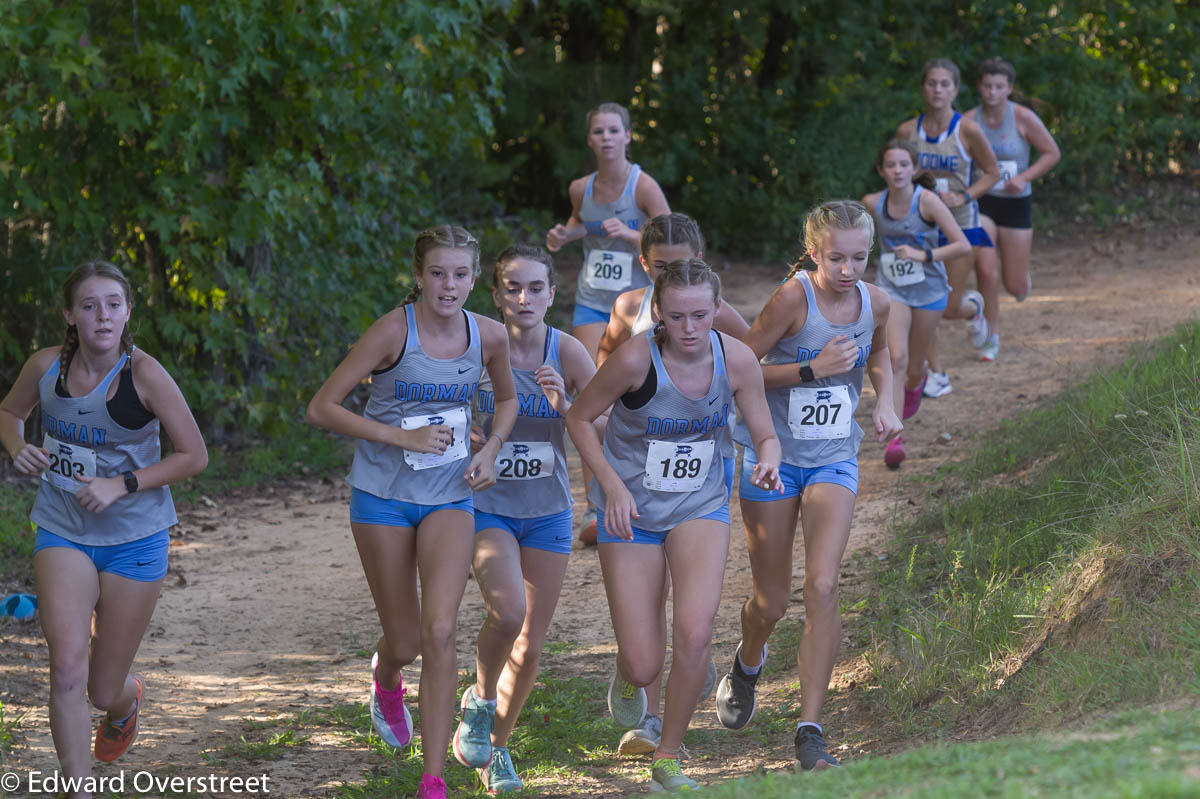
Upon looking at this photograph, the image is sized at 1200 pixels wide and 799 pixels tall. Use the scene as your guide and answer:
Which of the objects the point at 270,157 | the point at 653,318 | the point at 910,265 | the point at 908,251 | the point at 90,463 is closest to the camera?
the point at 90,463

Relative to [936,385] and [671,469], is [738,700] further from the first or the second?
[936,385]

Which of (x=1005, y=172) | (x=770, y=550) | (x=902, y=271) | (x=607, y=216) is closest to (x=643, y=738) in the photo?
(x=770, y=550)

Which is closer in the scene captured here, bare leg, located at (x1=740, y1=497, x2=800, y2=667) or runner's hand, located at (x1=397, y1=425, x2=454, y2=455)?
runner's hand, located at (x1=397, y1=425, x2=454, y2=455)

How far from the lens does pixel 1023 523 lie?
621cm

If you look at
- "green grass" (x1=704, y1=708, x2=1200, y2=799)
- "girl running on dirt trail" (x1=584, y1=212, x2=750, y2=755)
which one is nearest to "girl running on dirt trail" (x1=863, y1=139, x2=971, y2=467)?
"girl running on dirt trail" (x1=584, y1=212, x2=750, y2=755)

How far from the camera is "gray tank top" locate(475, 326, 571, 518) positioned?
5.00m

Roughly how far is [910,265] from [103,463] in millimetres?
4803

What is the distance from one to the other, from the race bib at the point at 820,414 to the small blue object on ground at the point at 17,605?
355 centimetres

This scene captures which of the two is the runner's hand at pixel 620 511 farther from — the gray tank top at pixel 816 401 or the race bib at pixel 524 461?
the gray tank top at pixel 816 401

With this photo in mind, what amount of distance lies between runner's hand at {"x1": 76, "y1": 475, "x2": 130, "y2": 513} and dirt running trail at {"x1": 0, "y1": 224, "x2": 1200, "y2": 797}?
1.23 m

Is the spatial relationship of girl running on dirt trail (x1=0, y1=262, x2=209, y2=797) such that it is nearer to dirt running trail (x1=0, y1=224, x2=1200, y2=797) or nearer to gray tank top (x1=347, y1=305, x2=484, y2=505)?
gray tank top (x1=347, y1=305, x2=484, y2=505)

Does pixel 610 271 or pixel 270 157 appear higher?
pixel 270 157

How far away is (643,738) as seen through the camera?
513 centimetres

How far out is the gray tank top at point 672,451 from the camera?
4.69 m
